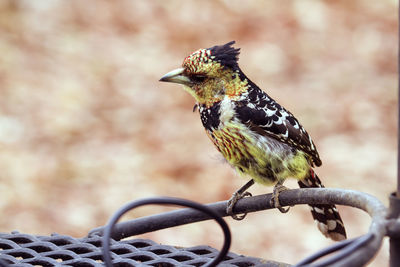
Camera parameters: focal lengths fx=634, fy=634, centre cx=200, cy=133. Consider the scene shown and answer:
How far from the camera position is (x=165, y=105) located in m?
6.73

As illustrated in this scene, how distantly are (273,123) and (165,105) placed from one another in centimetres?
399

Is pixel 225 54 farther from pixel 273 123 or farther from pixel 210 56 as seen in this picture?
pixel 273 123

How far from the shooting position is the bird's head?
264 centimetres

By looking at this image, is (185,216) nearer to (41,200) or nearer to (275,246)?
(275,246)

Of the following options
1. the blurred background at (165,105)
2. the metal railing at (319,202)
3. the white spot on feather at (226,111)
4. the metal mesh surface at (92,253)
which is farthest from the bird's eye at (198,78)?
the blurred background at (165,105)

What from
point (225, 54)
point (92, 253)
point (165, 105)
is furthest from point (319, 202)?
point (165, 105)

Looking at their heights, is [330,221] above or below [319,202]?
above

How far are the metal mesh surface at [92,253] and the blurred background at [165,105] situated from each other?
2745 millimetres

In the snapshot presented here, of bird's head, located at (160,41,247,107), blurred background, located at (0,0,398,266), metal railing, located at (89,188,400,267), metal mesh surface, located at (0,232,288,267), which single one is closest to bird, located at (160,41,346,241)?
bird's head, located at (160,41,247,107)

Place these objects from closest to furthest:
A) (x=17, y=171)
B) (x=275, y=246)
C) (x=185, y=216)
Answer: (x=185, y=216), (x=275, y=246), (x=17, y=171)

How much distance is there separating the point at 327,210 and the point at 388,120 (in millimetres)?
3883

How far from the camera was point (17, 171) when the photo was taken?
5656 millimetres

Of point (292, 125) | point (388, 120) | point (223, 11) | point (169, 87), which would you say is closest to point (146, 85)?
point (169, 87)

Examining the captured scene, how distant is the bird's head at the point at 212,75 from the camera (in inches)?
104
